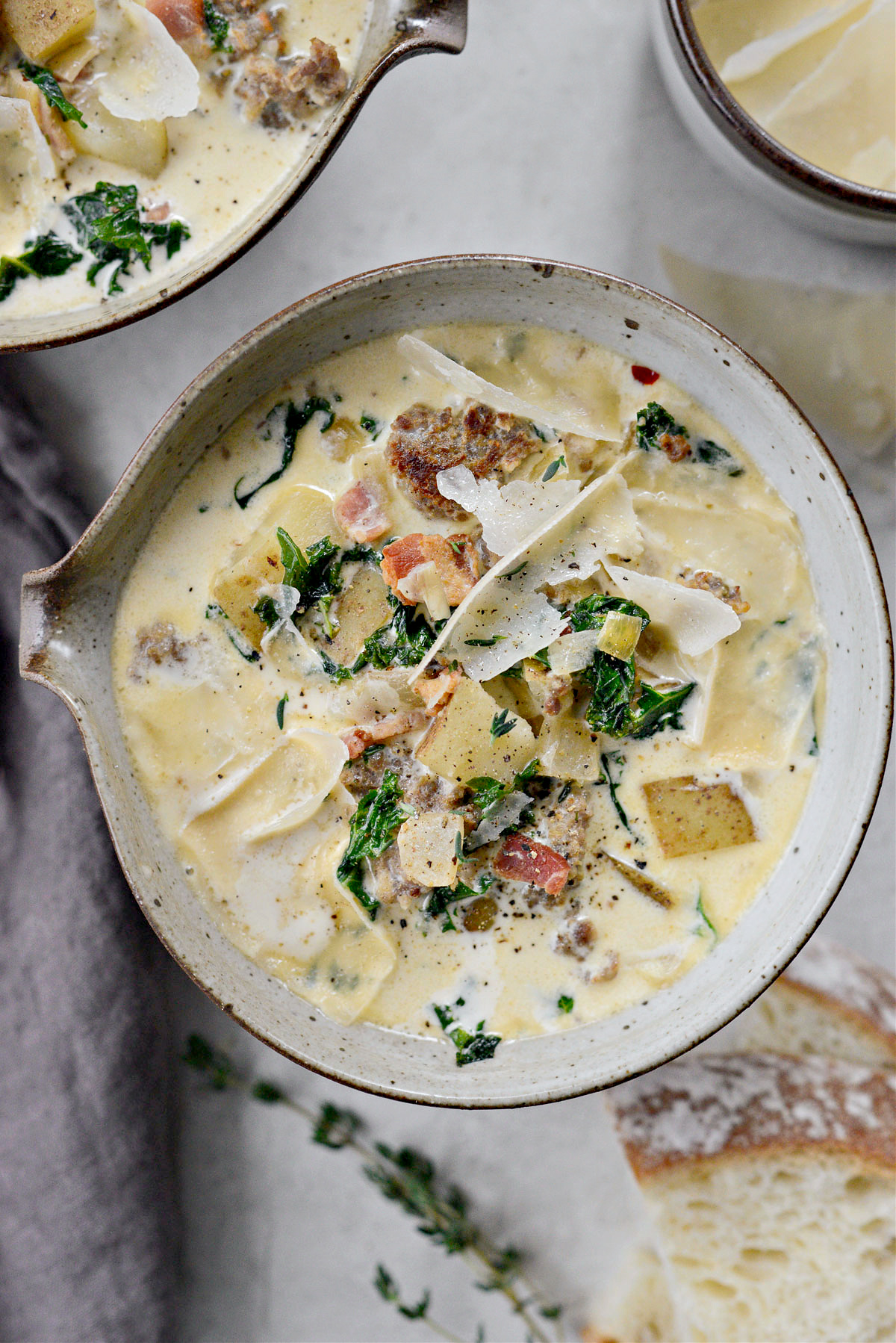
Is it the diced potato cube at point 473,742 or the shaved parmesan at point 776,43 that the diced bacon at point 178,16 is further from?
the diced potato cube at point 473,742

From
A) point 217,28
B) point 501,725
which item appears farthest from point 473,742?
point 217,28

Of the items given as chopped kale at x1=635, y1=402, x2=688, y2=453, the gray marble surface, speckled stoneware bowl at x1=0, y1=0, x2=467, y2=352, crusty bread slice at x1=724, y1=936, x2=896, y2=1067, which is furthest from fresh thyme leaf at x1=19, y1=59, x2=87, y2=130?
crusty bread slice at x1=724, y1=936, x2=896, y2=1067

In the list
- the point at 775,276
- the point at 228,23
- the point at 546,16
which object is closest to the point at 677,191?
the point at 775,276

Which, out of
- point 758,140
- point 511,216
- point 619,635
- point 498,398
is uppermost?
point 758,140

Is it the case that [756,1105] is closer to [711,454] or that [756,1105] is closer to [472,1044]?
[472,1044]

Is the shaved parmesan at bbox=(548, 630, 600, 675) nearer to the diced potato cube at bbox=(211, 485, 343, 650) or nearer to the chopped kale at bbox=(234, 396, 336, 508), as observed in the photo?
the diced potato cube at bbox=(211, 485, 343, 650)

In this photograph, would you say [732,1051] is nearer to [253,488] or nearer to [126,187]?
[253,488]
